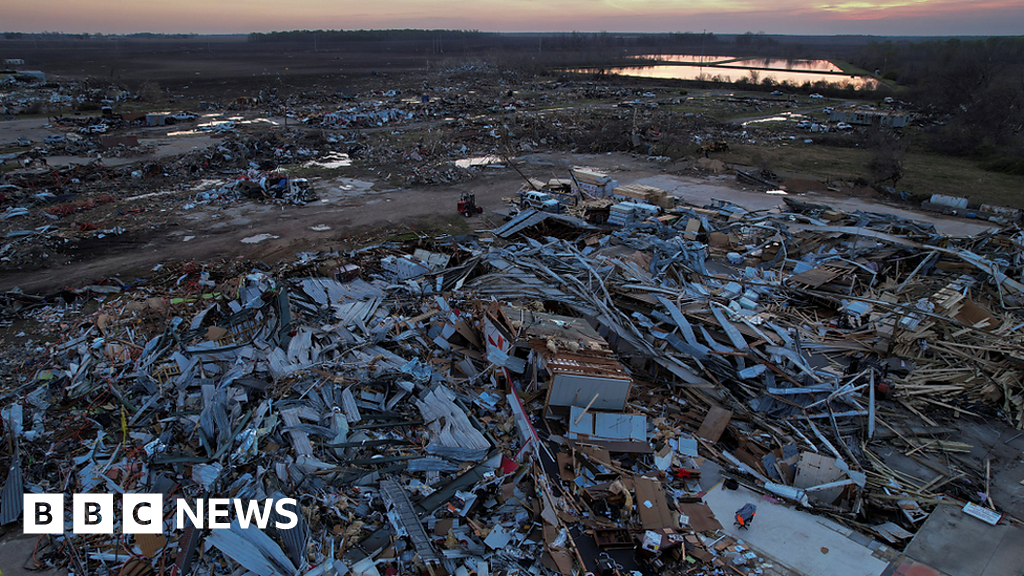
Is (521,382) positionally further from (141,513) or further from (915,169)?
(915,169)

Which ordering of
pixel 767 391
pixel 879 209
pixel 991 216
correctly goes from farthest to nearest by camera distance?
pixel 879 209, pixel 991 216, pixel 767 391

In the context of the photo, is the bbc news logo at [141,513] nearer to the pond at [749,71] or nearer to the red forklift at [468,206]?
the red forklift at [468,206]

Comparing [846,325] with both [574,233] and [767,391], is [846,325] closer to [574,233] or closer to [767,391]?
[767,391]

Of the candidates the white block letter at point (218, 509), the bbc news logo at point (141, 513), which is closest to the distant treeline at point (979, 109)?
the bbc news logo at point (141, 513)

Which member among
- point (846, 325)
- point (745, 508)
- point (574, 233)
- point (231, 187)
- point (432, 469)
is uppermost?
point (231, 187)

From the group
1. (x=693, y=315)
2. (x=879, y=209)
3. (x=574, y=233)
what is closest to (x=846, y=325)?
(x=693, y=315)

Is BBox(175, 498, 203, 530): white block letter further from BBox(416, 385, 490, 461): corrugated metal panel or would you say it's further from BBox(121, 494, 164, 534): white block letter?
BBox(416, 385, 490, 461): corrugated metal panel
